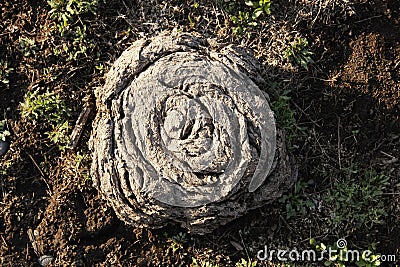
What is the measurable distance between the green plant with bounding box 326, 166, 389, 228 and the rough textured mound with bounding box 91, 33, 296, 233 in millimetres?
666

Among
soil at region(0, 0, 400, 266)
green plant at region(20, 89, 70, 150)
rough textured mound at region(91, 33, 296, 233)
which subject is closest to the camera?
rough textured mound at region(91, 33, 296, 233)

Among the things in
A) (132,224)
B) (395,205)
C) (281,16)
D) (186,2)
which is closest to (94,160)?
(132,224)

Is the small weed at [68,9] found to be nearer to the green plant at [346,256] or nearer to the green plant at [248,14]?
the green plant at [248,14]

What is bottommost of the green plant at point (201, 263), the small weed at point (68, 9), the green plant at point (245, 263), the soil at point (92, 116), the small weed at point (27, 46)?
the green plant at point (245, 263)

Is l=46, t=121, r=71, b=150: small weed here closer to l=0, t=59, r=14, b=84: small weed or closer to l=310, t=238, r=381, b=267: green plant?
l=0, t=59, r=14, b=84: small weed

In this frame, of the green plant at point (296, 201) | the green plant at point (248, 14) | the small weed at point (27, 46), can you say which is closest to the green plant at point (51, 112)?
the small weed at point (27, 46)

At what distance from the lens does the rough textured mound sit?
2.83 meters

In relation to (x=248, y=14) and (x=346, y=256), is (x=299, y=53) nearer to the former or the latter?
(x=248, y=14)

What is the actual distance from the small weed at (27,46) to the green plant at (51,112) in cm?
26

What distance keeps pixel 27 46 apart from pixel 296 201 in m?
1.98

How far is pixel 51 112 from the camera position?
11.9 ft

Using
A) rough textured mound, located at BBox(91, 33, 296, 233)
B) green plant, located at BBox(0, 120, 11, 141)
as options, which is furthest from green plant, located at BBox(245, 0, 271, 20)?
green plant, located at BBox(0, 120, 11, 141)

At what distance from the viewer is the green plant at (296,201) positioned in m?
3.44

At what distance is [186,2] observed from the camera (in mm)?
3635
